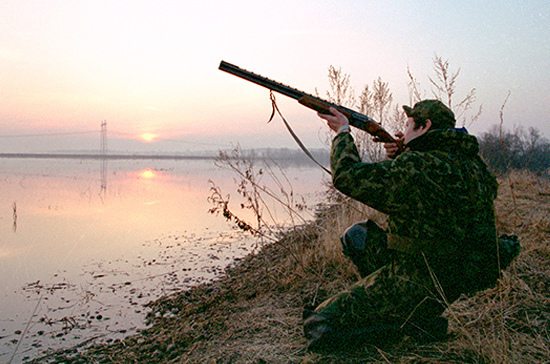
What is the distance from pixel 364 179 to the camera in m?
2.38

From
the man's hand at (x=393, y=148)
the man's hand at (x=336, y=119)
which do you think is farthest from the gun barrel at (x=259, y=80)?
the man's hand at (x=393, y=148)

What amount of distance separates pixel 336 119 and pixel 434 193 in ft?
3.75

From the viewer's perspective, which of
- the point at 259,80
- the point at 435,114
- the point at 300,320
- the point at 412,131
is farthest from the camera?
the point at 259,80

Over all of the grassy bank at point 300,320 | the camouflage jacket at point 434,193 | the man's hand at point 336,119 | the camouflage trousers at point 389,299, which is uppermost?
the man's hand at point 336,119

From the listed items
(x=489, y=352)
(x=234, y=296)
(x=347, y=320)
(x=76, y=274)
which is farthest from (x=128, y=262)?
(x=489, y=352)

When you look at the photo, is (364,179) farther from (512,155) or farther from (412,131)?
(512,155)

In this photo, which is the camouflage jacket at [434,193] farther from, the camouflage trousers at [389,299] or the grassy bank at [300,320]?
the grassy bank at [300,320]

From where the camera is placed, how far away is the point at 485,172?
2580 mm

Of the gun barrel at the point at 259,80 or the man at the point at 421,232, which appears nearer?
the man at the point at 421,232

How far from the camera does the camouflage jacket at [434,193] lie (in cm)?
236

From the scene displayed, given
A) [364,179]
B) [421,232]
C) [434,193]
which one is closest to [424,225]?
[421,232]

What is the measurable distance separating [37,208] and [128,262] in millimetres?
8073

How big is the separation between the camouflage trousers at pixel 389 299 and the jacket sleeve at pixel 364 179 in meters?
0.46

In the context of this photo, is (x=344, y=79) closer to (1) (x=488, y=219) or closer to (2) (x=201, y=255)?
(2) (x=201, y=255)
